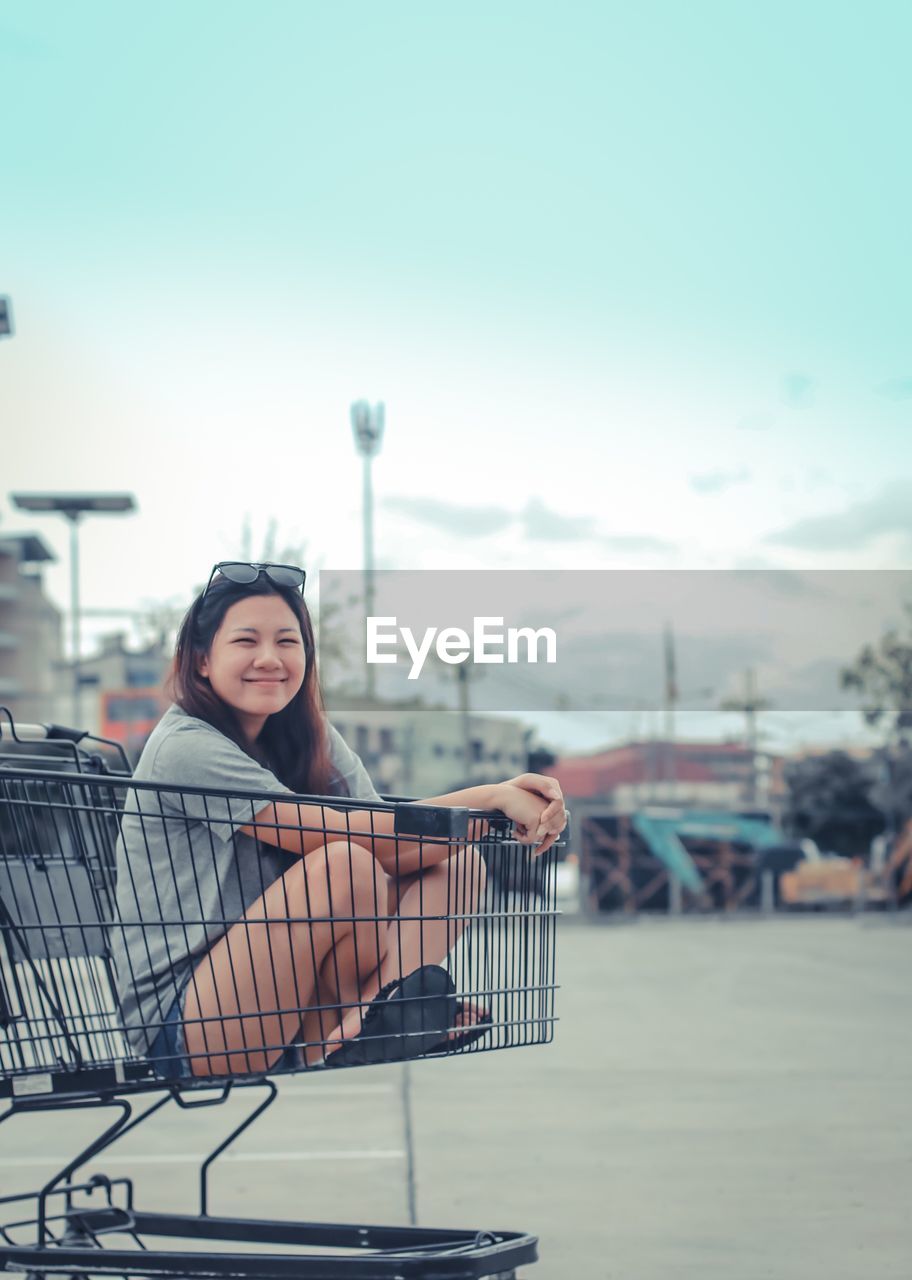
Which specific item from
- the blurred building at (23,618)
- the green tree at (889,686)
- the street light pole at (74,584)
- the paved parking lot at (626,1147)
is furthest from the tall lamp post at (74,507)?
the blurred building at (23,618)

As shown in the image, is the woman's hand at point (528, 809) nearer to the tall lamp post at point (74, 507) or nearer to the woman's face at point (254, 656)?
the woman's face at point (254, 656)

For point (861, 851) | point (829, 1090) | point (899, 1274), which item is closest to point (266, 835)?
point (899, 1274)

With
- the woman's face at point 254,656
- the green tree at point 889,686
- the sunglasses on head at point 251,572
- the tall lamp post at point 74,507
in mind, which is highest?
the tall lamp post at point 74,507

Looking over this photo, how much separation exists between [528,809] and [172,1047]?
2.45 feet

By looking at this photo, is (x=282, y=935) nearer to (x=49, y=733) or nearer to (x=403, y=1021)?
(x=403, y=1021)

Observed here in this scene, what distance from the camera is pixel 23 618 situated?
77500mm

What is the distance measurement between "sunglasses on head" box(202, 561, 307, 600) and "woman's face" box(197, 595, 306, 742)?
0.04 meters

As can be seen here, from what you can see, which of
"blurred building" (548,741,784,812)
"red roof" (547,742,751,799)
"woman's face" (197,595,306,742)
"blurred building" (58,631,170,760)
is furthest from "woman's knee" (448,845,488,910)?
"red roof" (547,742,751,799)

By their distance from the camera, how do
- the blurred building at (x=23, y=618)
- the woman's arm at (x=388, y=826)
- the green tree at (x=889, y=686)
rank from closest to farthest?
the woman's arm at (x=388, y=826), the green tree at (x=889, y=686), the blurred building at (x=23, y=618)

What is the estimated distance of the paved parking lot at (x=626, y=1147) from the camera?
4.08 meters

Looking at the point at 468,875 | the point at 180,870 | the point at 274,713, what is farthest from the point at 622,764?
the point at 180,870

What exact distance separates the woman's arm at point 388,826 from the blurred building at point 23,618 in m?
72.6

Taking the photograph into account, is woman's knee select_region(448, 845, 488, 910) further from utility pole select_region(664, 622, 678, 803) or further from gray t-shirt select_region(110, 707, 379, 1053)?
utility pole select_region(664, 622, 678, 803)

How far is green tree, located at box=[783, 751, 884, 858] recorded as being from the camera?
36.4 meters
